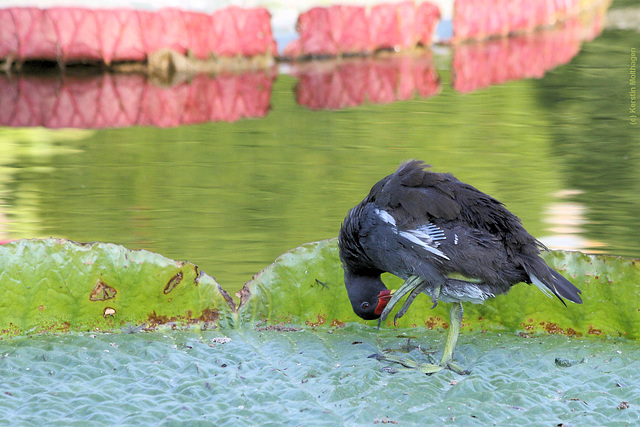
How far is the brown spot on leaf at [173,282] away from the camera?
3.32m

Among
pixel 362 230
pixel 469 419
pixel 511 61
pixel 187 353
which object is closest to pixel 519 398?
pixel 469 419

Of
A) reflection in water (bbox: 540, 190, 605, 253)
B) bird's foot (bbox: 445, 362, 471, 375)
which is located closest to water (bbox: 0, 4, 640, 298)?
reflection in water (bbox: 540, 190, 605, 253)

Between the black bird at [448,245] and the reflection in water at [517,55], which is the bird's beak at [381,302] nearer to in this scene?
the black bird at [448,245]

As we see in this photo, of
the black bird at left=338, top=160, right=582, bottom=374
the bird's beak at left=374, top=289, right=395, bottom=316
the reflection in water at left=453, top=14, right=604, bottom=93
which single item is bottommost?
the bird's beak at left=374, top=289, right=395, bottom=316

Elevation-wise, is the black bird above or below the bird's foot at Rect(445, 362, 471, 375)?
above

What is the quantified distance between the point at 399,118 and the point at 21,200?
13.1 feet

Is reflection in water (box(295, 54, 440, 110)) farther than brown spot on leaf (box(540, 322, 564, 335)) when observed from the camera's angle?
Yes

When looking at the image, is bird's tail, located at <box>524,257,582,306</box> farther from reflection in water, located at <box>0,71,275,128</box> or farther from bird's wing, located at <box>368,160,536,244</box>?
reflection in water, located at <box>0,71,275,128</box>

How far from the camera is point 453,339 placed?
3221mm

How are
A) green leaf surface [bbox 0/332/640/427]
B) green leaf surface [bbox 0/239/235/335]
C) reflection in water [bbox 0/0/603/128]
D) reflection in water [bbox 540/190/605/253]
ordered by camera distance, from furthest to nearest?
reflection in water [bbox 0/0/603/128], reflection in water [bbox 540/190/605/253], green leaf surface [bbox 0/239/235/335], green leaf surface [bbox 0/332/640/427]

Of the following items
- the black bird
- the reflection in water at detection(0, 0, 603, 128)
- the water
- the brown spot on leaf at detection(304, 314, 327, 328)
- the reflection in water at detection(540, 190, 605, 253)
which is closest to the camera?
the black bird

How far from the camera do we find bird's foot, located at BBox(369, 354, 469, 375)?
A: 309 cm

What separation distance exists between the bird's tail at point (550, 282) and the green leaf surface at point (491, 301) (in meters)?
0.26

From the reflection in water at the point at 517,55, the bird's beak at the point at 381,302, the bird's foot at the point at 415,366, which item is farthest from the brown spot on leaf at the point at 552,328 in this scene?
the reflection in water at the point at 517,55
